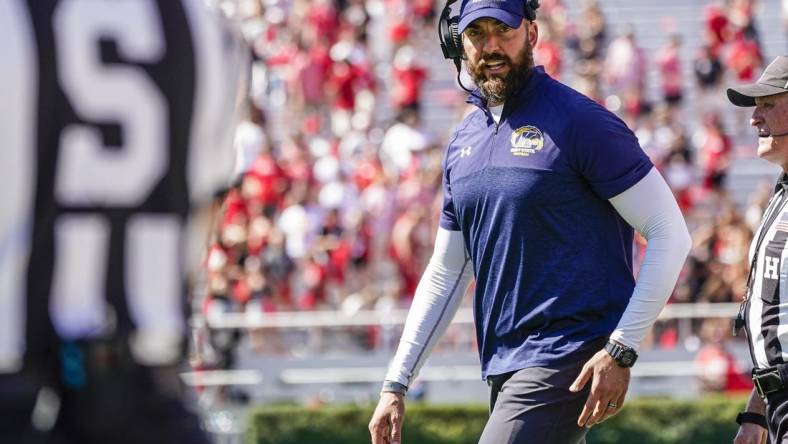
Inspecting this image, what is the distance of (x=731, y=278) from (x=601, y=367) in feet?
32.3

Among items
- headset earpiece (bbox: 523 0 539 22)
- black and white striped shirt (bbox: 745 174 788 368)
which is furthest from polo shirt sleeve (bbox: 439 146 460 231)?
black and white striped shirt (bbox: 745 174 788 368)

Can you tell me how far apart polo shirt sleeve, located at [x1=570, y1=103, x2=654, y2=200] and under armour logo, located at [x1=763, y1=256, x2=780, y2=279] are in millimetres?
649

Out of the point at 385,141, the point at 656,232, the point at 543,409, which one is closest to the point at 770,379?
the point at 656,232

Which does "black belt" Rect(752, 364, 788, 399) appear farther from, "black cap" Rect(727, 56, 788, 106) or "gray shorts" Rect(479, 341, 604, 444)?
"black cap" Rect(727, 56, 788, 106)

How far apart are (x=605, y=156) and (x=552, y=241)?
290 mm

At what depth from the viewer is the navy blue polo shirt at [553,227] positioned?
4605 mm

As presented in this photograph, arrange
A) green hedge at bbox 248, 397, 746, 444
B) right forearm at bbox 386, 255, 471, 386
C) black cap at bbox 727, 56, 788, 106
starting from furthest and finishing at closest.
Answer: green hedge at bbox 248, 397, 746, 444
black cap at bbox 727, 56, 788, 106
right forearm at bbox 386, 255, 471, 386

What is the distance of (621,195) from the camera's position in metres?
4.59

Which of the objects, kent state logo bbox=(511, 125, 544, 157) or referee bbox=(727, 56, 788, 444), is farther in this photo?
referee bbox=(727, 56, 788, 444)

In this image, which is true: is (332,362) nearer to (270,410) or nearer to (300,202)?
(270,410)

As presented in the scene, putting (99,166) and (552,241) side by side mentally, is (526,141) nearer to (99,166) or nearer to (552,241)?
(552,241)

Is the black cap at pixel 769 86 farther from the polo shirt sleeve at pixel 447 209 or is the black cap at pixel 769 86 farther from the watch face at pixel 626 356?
the watch face at pixel 626 356

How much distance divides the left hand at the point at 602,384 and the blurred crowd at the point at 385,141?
867 centimetres

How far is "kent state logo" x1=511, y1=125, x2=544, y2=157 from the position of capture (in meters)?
4.66
